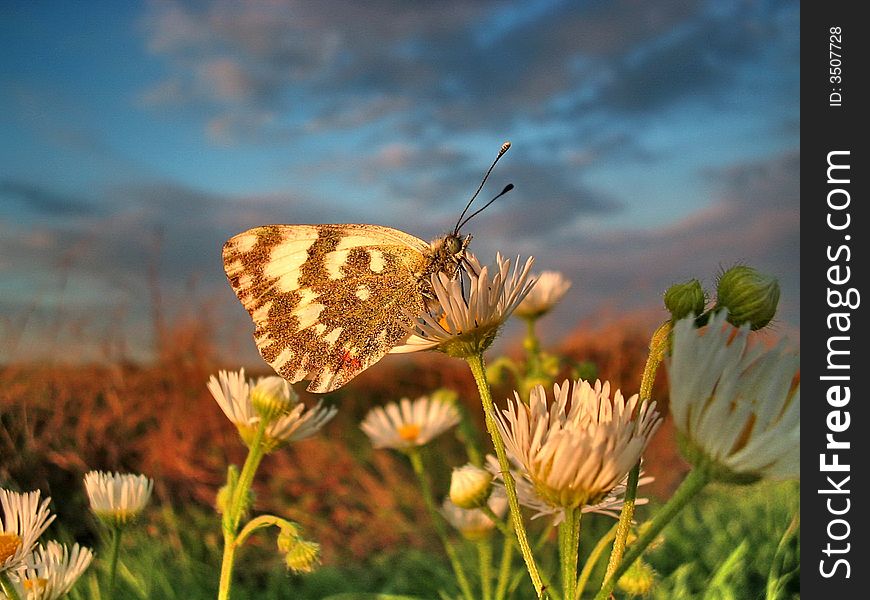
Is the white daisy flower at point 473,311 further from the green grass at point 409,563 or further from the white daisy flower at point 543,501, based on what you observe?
the green grass at point 409,563

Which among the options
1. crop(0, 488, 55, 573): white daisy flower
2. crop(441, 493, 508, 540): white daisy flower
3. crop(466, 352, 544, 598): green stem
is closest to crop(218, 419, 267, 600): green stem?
crop(0, 488, 55, 573): white daisy flower

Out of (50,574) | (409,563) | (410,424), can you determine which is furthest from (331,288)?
(409,563)

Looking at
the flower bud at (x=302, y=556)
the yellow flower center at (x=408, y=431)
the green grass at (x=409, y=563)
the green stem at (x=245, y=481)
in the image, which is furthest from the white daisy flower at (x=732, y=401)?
the yellow flower center at (x=408, y=431)

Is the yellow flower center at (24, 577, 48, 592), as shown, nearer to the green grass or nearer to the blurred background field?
the green grass

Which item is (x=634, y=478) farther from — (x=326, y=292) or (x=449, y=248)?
(x=326, y=292)

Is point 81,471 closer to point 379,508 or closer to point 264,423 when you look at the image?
point 379,508

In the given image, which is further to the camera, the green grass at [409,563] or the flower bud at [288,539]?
the green grass at [409,563]

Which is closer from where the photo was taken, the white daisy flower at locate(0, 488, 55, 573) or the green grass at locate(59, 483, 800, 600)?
the white daisy flower at locate(0, 488, 55, 573)

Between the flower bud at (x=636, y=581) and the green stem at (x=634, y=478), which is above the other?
the green stem at (x=634, y=478)
